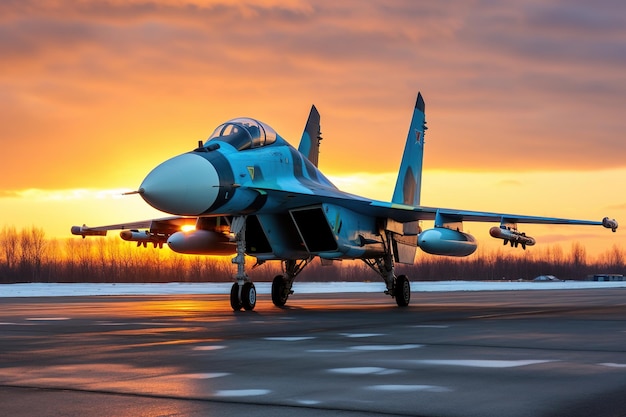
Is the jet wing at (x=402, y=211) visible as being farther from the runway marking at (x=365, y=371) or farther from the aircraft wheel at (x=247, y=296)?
the runway marking at (x=365, y=371)

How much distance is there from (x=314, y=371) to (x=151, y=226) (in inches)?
643

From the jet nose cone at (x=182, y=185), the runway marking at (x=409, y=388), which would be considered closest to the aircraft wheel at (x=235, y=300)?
the jet nose cone at (x=182, y=185)

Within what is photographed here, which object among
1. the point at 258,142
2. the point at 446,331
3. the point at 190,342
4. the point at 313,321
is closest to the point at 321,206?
the point at 258,142

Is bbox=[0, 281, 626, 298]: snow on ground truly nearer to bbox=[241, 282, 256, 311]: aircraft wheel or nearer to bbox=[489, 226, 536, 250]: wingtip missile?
bbox=[241, 282, 256, 311]: aircraft wheel

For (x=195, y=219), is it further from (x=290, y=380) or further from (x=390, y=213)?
(x=290, y=380)

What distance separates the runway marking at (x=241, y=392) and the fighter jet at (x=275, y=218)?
420 inches

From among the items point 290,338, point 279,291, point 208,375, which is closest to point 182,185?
point 279,291

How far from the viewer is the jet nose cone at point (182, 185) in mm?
16562

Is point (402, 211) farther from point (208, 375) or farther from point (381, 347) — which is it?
point (208, 375)

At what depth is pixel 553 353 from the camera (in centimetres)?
875

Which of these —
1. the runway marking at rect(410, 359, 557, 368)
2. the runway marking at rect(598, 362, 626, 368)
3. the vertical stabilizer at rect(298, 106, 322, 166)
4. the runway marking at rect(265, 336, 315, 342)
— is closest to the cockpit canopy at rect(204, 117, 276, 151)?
the vertical stabilizer at rect(298, 106, 322, 166)

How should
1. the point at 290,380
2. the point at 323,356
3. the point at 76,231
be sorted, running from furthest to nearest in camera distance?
1. the point at 76,231
2. the point at 323,356
3. the point at 290,380

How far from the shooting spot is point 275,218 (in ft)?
66.3

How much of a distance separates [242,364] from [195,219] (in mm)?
13873
